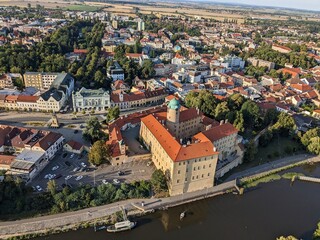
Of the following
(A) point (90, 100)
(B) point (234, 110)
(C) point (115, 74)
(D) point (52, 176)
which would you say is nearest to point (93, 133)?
(D) point (52, 176)

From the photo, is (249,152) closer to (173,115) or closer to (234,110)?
(234,110)

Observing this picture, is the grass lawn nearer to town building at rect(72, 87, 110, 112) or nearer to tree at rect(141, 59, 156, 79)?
town building at rect(72, 87, 110, 112)

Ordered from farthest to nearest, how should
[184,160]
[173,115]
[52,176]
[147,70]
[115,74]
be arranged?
[147,70] → [115,74] → [173,115] → [52,176] → [184,160]

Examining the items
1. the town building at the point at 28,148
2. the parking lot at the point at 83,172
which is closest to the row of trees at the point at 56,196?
the parking lot at the point at 83,172

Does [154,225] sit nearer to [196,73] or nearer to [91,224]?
[91,224]

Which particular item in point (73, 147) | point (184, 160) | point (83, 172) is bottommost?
point (83, 172)

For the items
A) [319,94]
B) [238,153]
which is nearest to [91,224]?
[238,153]

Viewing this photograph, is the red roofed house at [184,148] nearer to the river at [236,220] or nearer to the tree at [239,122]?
the river at [236,220]

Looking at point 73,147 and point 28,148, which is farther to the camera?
point 73,147
